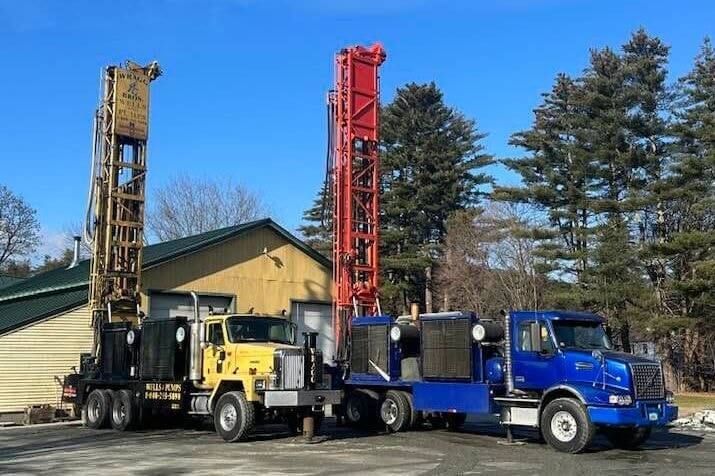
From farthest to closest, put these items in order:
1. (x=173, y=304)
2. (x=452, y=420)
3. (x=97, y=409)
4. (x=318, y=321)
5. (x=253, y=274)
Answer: (x=318, y=321), (x=253, y=274), (x=173, y=304), (x=97, y=409), (x=452, y=420)

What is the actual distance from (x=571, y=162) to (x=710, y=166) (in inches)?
359

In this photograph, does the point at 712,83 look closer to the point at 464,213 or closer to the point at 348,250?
the point at 464,213

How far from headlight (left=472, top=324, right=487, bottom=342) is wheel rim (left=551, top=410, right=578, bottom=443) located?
→ 252 centimetres

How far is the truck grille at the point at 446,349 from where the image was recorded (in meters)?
17.4

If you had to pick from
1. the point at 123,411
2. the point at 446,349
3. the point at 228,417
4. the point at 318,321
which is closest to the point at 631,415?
the point at 446,349

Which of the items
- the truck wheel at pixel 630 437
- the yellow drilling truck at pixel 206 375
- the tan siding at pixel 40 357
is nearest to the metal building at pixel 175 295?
the tan siding at pixel 40 357

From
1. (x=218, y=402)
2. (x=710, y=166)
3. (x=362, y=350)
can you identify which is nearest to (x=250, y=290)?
(x=362, y=350)

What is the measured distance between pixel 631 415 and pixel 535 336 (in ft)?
7.74

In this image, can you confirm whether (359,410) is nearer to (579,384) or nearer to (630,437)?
(579,384)

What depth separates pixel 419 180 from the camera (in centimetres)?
5247

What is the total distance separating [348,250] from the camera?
27.1 m

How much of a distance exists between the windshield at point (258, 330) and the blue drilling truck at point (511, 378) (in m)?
2.38

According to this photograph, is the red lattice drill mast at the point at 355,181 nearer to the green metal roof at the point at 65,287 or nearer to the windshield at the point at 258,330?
the green metal roof at the point at 65,287

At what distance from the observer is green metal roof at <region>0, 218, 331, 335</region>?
2583cm
